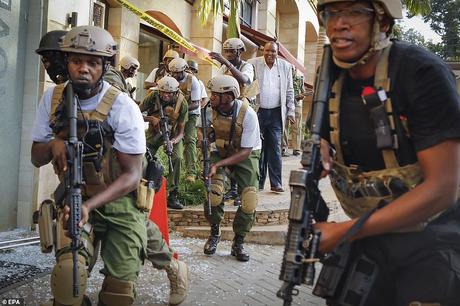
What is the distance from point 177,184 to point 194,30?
641 cm

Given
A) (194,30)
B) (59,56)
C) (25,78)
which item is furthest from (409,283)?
(194,30)

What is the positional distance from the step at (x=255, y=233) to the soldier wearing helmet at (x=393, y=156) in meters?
4.05

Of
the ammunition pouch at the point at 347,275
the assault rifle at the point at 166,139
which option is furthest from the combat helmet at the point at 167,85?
the ammunition pouch at the point at 347,275

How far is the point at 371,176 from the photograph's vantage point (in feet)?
6.99

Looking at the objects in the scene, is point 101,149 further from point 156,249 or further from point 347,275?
point 347,275

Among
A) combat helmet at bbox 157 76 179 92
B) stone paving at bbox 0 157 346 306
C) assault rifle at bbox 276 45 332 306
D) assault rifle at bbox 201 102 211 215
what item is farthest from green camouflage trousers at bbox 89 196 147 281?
combat helmet at bbox 157 76 179 92

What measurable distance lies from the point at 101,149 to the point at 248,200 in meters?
2.52

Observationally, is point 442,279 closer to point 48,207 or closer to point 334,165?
point 334,165

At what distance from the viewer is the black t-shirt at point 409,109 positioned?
6.26 feet

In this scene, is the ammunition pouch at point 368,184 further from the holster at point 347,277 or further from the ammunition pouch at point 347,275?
the holster at point 347,277

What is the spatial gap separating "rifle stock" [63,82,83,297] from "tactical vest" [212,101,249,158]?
2628mm

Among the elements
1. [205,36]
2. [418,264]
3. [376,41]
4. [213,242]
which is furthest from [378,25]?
[205,36]

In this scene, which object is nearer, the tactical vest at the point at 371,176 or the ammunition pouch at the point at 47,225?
the tactical vest at the point at 371,176

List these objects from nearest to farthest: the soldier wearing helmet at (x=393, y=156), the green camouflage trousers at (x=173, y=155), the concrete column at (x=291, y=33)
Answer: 1. the soldier wearing helmet at (x=393, y=156)
2. the green camouflage trousers at (x=173, y=155)
3. the concrete column at (x=291, y=33)
